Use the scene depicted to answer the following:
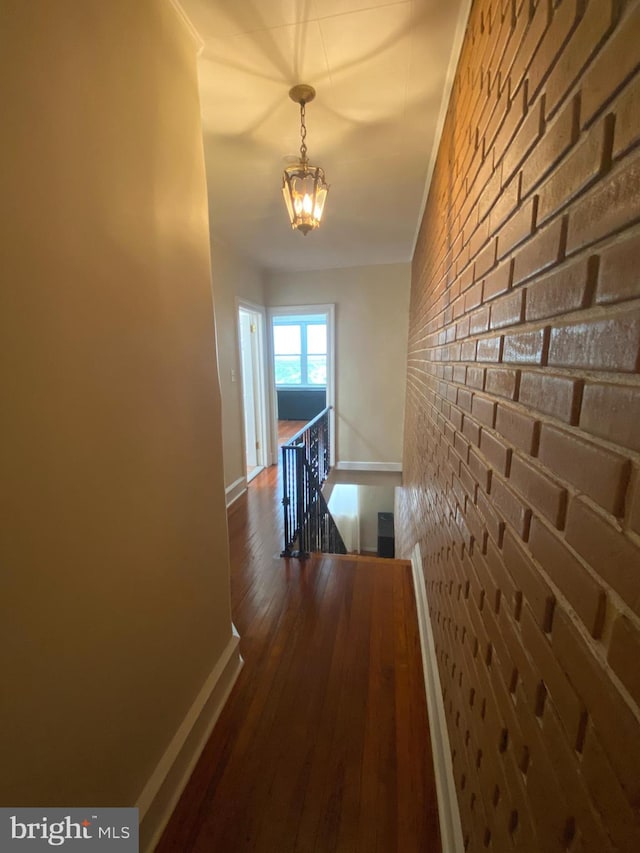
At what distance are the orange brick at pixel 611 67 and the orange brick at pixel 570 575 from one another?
57 cm

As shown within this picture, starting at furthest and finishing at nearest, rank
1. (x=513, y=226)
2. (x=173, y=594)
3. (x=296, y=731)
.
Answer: (x=296, y=731)
(x=173, y=594)
(x=513, y=226)

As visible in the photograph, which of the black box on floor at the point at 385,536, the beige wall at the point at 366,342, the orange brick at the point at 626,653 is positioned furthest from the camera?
the black box on floor at the point at 385,536

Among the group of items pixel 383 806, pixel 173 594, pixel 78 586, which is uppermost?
pixel 78 586

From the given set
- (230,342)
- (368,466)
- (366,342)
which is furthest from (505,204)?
(368,466)

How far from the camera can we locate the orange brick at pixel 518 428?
56cm

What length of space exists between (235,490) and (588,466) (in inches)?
138

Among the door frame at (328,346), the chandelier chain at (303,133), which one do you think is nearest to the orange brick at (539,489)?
the chandelier chain at (303,133)

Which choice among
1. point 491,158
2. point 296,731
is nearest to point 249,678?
point 296,731

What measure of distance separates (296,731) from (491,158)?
6.68ft

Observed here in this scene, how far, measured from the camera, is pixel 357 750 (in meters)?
1.23

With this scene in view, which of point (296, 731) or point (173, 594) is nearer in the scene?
point (173, 594)

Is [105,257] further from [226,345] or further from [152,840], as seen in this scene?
[226,345]

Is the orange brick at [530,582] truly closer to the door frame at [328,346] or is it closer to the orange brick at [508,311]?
the orange brick at [508,311]

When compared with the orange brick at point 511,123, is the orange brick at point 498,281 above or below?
below
